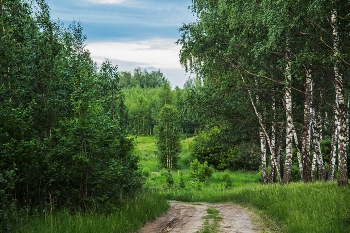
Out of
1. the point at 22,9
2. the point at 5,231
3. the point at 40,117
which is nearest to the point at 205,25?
the point at 22,9

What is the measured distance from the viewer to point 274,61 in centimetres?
1872

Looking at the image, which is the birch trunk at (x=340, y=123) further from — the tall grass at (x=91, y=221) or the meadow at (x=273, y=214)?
the tall grass at (x=91, y=221)

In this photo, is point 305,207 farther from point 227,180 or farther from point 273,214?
point 227,180

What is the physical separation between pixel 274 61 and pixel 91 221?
14126 mm

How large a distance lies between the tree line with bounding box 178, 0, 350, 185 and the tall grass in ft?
24.9

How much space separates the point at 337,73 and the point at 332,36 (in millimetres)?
1411

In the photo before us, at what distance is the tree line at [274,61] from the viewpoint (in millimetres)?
12602

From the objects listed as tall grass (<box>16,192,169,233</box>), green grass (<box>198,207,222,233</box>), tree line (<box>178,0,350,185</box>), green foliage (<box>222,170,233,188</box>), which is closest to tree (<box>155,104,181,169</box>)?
green foliage (<box>222,170,233,188</box>)

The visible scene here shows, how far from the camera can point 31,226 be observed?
7.41m

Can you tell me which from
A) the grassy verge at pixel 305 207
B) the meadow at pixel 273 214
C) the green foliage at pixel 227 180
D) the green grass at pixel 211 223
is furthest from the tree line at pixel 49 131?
the green foliage at pixel 227 180

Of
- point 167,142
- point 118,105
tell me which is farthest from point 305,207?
point 167,142

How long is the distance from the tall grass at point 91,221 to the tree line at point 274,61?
7597mm

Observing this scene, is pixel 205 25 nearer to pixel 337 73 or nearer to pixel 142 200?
pixel 337 73

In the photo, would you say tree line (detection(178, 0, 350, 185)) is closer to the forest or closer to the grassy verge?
the forest
